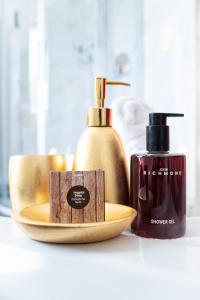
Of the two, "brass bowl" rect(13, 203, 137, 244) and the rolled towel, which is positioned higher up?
the rolled towel

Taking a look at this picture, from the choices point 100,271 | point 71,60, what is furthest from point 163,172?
point 71,60

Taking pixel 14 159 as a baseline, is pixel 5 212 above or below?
below

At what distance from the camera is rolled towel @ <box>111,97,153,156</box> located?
621 mm

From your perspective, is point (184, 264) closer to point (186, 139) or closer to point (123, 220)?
point (123, 220)

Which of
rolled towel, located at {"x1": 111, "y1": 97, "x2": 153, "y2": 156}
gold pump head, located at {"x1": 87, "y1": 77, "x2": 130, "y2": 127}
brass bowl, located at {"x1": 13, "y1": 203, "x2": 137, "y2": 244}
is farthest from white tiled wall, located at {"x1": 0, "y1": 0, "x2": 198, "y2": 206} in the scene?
brass bowl, located at {"x1": 13, "y1": 203, "x2": 137, "y2": 244}

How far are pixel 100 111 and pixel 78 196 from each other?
12 cm

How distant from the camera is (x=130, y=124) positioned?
25.1 inches

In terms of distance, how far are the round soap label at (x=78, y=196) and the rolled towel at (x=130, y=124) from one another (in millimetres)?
239

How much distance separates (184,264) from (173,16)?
4.33 ft

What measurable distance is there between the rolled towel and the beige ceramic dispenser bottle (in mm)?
159

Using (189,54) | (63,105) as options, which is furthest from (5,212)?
(189,54)

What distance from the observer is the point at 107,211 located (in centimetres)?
44

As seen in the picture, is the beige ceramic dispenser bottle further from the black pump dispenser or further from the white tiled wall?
the white tiled wall

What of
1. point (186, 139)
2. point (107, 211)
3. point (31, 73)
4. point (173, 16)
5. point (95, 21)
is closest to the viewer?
point (107, 211)
